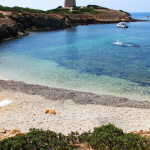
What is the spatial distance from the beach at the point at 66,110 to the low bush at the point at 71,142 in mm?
2227

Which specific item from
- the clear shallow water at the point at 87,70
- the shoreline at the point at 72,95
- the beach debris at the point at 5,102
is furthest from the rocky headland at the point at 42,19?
the beach debris at the point at 5,102

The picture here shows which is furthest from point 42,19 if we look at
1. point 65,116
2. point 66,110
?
point 65,116

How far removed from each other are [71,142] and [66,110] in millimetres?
5870

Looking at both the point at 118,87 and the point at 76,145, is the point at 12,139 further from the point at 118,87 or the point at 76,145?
the point at 118,87

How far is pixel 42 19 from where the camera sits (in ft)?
276

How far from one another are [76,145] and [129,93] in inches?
450

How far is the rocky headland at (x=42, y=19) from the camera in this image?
193 ft

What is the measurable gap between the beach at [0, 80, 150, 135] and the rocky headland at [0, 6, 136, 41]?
39.5m

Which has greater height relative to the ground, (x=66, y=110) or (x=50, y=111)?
(x=50, y=111)

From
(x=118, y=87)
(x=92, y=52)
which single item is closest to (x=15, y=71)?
(x=118, y=87)

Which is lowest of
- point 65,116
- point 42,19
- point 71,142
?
point 65,116

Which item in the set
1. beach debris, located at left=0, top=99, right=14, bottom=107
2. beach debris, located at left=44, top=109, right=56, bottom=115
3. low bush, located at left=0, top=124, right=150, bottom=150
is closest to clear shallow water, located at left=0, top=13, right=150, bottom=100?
beach debris, located at left=0, top=99, right=14, bottom=107

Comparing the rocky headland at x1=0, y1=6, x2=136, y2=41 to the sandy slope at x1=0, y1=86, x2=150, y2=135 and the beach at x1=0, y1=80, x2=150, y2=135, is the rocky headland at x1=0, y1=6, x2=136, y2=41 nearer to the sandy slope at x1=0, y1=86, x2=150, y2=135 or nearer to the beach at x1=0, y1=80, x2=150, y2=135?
the beach at x1=0, y1=80, x2=150, y2=135

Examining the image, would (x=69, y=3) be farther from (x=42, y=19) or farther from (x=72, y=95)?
(x=72, y=95)
